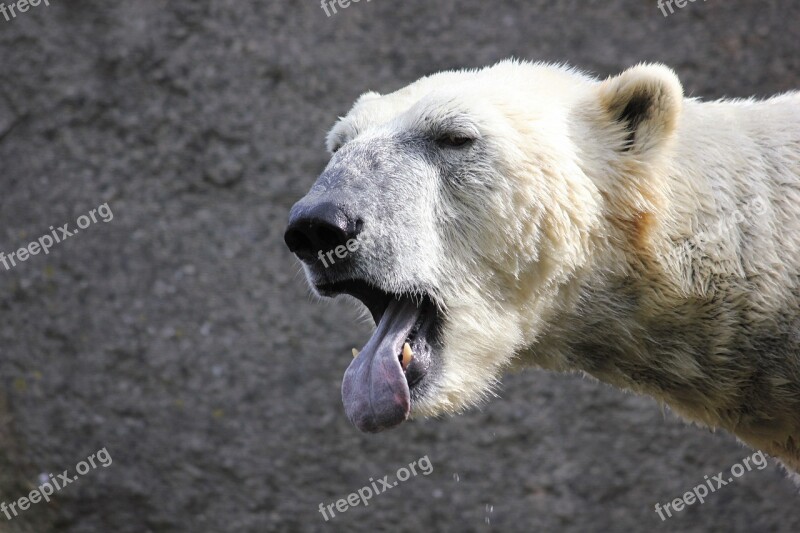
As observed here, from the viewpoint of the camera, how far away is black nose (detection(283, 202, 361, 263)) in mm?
2039

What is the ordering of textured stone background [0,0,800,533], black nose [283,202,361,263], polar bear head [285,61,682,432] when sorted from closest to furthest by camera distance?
1. black nose [283,202,361,263]
2. polar bear head [285,61,682,432]
3. textured stone background [0,0,800,533]

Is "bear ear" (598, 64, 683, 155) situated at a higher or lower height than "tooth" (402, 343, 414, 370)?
higher

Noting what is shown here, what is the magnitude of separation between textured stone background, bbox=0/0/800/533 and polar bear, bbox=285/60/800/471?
6.44 feet

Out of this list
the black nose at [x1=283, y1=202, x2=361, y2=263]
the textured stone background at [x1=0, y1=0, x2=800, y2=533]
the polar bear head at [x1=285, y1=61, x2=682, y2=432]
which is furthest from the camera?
the textured stone background at [x1=0, y1=0, x2=800, y2=533]

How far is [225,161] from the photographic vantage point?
14.0 ft

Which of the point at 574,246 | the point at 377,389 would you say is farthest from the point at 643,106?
the point at 377,389

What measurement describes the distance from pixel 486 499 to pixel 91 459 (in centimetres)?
195

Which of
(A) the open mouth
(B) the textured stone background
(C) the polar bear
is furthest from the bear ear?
(B) the textured stone background

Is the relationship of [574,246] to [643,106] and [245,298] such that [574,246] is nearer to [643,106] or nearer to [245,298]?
[643,106]

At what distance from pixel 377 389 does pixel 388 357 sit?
0.28 ft

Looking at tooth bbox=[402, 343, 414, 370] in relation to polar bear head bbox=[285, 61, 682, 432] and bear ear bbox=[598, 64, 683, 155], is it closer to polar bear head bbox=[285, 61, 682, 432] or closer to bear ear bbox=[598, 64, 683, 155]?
polar bear head bbox=[285, 61, 682, 432]

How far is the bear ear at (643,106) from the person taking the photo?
2.23 meters

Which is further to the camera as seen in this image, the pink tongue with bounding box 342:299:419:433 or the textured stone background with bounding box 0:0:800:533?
the textured stone background with bounding box 0:0:800:533

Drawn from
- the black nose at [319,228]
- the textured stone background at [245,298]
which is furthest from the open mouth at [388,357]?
the textured stone background at [245,298]
